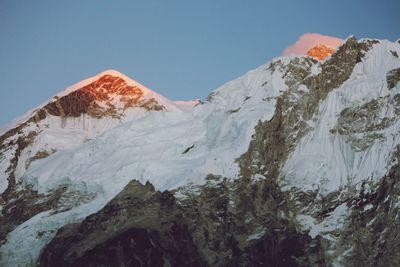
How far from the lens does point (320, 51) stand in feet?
415

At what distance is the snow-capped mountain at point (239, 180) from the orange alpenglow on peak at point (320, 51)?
1266 centimetres

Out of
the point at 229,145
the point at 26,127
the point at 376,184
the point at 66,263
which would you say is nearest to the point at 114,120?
the point at 26,127

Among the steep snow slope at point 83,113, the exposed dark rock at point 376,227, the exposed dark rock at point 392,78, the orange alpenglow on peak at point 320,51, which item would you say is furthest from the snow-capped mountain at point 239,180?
the orange alpenglow on peak at point 320,51

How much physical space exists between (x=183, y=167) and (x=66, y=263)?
59.0 ft

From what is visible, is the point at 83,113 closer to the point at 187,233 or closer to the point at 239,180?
the point at 239,180

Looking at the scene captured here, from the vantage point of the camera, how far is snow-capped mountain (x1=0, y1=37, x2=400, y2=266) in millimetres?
89812

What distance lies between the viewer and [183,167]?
100375mm

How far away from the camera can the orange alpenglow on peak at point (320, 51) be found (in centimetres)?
12569

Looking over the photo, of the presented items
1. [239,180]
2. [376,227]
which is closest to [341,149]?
[239,180]

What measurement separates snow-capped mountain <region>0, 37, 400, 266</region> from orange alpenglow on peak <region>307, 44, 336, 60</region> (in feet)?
41.5

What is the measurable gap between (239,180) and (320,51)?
3790 centimetres

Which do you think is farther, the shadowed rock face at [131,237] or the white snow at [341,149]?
the white snow at [341,149]

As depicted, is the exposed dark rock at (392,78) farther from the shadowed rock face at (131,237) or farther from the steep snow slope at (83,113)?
the steep snow slope at (83,113)

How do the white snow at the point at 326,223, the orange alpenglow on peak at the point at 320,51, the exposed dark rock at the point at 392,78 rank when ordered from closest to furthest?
the white snow at the point at 326,223 < the exposed dark rock at the point at 392,78 < the orange alpenglow on peak at the point at 320,51
